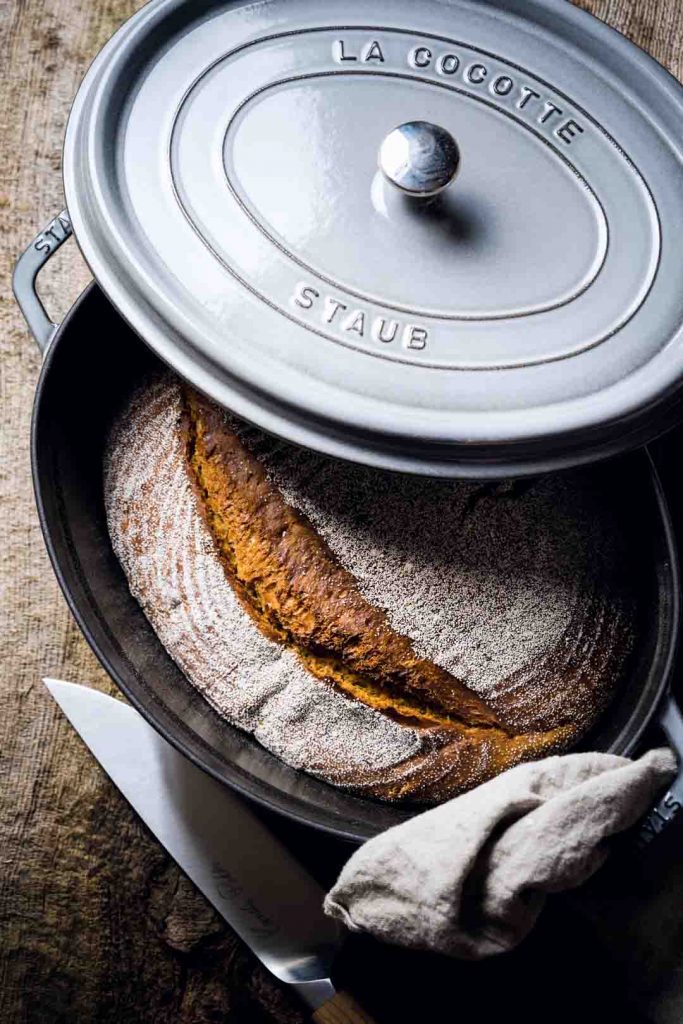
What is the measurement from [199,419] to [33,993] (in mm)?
744

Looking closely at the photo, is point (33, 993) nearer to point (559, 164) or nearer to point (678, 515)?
point (678, 515)

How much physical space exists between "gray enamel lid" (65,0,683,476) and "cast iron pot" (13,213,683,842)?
21cm

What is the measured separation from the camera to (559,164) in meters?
0.80

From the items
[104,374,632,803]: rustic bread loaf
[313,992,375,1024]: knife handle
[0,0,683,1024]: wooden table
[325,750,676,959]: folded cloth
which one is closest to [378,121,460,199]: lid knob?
[104,374,632,803]: rustic bread loaf

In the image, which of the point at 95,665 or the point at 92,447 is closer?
the point at 92,447

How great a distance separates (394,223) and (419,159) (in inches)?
2.2

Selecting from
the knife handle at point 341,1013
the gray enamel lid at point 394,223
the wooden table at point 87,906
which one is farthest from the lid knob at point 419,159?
the knife handle at point 341,1013

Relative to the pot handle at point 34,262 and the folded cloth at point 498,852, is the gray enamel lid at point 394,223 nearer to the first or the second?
the pot handle at point 34,262

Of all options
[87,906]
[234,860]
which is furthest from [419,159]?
[87,906]

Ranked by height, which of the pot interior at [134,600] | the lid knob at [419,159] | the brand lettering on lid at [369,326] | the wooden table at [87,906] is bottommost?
the wooden table at [87,906]

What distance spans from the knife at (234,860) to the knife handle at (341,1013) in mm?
44

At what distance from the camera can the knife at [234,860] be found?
1126 millimetres

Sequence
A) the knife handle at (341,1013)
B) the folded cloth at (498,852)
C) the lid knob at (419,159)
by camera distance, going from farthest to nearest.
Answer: the knife handle at (341,1013) < the folded cloth at (498,852) < the lid knob at (419,159)

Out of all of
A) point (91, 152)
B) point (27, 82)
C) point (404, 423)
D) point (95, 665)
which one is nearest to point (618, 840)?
point (404, 423)
